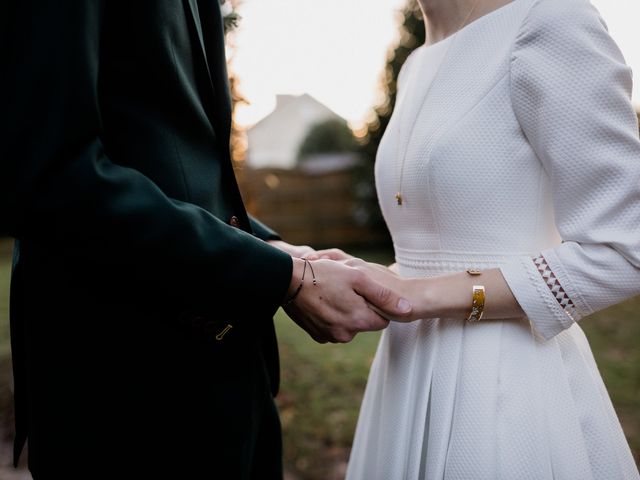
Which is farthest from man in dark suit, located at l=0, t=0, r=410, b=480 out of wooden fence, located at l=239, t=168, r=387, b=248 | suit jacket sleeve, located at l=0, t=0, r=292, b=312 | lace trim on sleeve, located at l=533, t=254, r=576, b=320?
wooden fence, located at l=239, t=168, r=387, b=248

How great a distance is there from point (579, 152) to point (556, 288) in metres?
0.33

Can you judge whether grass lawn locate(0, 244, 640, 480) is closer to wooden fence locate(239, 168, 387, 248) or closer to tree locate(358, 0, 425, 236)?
tree locate(358, 0, 425, 236)

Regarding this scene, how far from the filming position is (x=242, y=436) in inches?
51.9

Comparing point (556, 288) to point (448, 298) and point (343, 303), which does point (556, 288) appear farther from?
point (343, 303)

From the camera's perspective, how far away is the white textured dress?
4.02 feet

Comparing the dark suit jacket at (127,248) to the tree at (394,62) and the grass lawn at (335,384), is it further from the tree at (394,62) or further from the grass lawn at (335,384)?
the tree at (394,62)

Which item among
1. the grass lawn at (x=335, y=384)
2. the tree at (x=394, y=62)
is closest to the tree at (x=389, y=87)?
the tree at (x=394, y=62)

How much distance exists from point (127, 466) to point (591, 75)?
141cm

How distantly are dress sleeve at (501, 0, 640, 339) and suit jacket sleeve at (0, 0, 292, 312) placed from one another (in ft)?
2.54

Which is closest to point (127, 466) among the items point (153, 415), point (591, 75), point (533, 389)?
point (153, 415)

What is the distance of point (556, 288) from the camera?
1.29 metres

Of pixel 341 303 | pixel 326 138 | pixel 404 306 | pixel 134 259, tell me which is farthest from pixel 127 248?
pixel 326 138

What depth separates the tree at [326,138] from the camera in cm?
2417

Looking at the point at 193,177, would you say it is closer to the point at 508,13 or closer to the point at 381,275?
the point at 381,275
